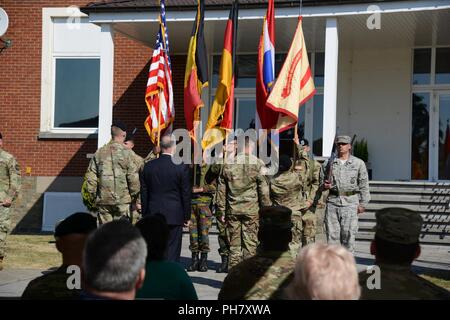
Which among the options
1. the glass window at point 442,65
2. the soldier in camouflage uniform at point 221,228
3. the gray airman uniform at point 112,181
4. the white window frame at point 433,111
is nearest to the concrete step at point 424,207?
the white window frame at point 433,111

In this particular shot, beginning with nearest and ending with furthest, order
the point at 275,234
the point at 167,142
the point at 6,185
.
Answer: the point at 275,234, the point at 167,142, the point at 6,185

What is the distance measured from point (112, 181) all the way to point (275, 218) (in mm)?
5018

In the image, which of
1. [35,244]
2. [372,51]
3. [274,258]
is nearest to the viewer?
[274,258]

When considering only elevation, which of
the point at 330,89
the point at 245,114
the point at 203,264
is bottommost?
the point at 203,264

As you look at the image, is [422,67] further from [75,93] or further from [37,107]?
[37,107]

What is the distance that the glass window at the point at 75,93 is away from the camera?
59.3 feet

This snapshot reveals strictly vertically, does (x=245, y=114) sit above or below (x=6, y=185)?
above

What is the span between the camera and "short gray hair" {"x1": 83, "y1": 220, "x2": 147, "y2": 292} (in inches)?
116

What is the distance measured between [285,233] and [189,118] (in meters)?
6.22

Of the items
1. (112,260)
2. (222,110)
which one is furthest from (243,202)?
(112,260)

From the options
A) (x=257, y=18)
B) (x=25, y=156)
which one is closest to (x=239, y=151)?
(x=257, y=18)

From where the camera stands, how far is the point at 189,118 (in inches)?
424

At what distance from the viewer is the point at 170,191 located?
827cm
